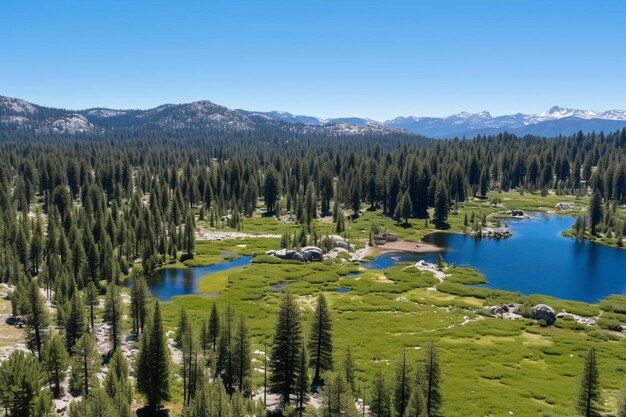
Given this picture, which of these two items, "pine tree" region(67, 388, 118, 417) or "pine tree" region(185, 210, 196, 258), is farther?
"pine tree" region(185, 210, 196, 258)

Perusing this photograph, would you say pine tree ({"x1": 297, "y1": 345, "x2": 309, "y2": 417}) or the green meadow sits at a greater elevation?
pine tree ({"x1": 297, "y1": 345, "x2": 309, "y2": 417})

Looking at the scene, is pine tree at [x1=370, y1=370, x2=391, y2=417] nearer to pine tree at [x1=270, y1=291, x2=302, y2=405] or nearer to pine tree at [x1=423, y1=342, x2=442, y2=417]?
pine tree at [x1=423, y1=342, x2=442, y2=417]

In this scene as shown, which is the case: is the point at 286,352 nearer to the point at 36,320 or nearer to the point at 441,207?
the point at 36,320

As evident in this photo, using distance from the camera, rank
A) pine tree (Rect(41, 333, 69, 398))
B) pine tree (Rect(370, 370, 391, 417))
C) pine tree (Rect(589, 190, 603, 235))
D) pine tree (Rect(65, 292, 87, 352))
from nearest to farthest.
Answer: pine tree (Rect(370, 370, 391, 417)), pine tree (Rect(41, 333, 69, 398)), pine tree (Rect(65, 292, 87, 352)), pine tree (Rect(589, 190, 603, 235))

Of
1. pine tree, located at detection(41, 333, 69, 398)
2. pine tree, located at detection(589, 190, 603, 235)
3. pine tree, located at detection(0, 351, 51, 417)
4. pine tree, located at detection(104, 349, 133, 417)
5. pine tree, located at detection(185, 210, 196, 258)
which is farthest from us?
pine tree, located at detection(589, 190, 603, 235)

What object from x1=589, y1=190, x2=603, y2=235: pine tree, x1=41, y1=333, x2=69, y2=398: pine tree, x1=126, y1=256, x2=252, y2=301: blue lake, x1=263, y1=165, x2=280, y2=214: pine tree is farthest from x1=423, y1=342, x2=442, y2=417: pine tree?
x1=263, y1=165, x2=280, y2=214: pine tree

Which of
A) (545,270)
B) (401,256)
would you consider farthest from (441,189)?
(545,270)

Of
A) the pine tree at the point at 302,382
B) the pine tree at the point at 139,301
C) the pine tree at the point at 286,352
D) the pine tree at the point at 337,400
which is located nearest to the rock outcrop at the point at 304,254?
the pine tree at the point at 139,301

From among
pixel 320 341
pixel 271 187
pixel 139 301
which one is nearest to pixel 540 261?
pixel 320 341
